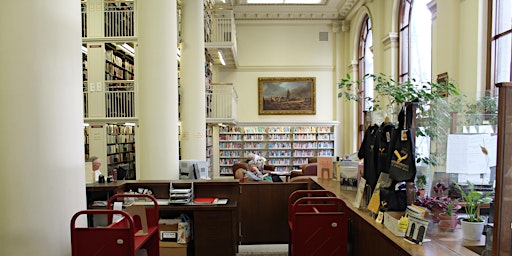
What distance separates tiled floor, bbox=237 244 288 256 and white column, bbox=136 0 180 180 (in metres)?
1.65

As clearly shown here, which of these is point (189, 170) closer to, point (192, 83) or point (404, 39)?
point (192, 83)

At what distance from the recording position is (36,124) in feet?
6.86

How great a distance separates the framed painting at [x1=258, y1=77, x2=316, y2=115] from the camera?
43.3 feet

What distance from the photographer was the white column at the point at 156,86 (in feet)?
16.8

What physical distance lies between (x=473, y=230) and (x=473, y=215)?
0.36 feet

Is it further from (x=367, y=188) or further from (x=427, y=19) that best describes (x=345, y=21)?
(x=367, y=188)

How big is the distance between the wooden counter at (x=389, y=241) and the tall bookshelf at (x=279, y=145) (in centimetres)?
899

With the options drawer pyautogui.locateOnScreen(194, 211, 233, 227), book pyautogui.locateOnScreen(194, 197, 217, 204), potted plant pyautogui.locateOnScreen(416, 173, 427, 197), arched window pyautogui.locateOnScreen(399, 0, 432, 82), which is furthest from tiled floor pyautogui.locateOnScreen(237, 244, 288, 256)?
arched window pyautogui.locateOnScreen(399, 0, 432, 82)

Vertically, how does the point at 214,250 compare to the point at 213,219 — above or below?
below

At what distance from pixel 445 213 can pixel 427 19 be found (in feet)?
21.2

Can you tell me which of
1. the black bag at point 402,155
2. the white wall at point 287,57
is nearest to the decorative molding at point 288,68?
the white wall at point 287,57

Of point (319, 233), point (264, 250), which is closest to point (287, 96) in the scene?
point (264, 250)

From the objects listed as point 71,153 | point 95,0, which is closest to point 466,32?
point 71,153

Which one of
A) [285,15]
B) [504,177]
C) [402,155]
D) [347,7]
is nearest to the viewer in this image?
[504,177]
